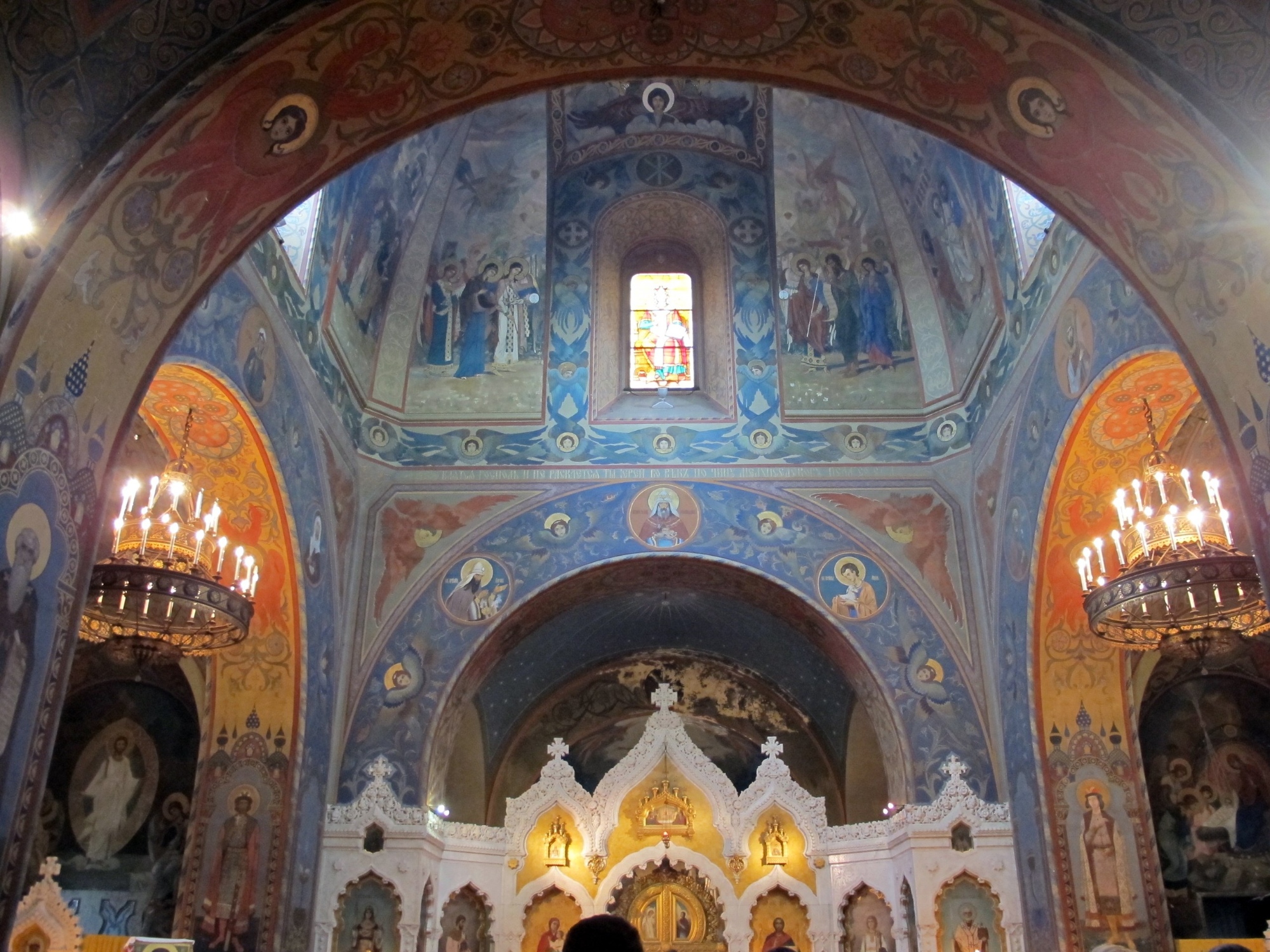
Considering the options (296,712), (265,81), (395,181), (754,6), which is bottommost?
(296,712)

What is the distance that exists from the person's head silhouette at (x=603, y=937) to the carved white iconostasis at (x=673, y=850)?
11.5 meters

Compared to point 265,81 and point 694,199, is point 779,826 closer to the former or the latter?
point 694,199

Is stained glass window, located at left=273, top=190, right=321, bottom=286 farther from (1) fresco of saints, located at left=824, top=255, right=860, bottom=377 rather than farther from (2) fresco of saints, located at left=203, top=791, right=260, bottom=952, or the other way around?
(1) fresco of saints, located at left=824, top=255, right=860, bottom=377

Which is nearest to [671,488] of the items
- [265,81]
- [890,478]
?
[890,478]

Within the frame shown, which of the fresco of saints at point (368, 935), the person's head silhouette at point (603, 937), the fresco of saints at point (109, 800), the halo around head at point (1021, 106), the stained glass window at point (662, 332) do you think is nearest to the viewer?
the person's head silhouette at point (603, 937)

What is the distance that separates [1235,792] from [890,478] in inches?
241

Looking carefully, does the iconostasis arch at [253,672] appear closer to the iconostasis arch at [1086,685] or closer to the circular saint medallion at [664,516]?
the circular saint medallion at [664,516]

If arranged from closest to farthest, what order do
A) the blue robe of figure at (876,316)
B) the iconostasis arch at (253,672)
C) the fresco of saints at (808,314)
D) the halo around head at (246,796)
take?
the iconostasis arch at (253,672) → the halo around head at (246,796) → the blue robe of figure at (876,316) → the fresco of saints at (808,314)

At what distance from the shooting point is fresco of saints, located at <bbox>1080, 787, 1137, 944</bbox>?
40.0 ft

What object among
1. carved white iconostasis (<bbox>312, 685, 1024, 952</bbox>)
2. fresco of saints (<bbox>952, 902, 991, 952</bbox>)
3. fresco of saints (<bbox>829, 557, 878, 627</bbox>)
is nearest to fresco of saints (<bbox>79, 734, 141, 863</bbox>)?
carved white iconostasis (<bbox>312, 685, 1024, 952</bbox>)

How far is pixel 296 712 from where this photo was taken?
13.1 m

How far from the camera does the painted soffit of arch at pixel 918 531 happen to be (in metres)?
14.8

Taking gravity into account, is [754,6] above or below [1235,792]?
above

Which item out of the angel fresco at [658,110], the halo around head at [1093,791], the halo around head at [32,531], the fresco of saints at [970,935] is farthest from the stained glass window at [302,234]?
the fresco of saints at [970,935]
